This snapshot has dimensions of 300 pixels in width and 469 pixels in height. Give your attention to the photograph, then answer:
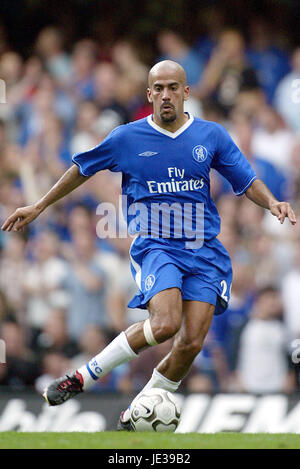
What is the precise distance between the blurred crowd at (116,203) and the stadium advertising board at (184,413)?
1.05 feet

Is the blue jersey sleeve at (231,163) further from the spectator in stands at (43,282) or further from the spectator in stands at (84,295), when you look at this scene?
the spectator in stands at (43,282)

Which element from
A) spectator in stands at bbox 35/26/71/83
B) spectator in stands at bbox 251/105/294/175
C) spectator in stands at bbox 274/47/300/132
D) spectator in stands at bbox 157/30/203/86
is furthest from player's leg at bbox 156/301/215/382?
spectator in stands at bbox 35/26/71/83

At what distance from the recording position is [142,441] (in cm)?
577

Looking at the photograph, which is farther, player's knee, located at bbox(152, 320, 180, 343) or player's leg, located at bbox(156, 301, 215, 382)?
player's leg, located at bbox(156, 301, 215, 382)

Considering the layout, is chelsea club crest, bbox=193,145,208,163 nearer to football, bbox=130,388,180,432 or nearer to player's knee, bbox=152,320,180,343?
player's knee, bbox=152,320,180,343

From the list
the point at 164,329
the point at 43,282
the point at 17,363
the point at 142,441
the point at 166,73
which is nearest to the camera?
the point at 142,441

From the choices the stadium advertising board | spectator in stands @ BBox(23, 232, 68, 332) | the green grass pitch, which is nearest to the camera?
the green grass pitch

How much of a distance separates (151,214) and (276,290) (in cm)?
399

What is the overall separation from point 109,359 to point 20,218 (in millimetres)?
1326

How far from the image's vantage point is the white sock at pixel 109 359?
6832mm

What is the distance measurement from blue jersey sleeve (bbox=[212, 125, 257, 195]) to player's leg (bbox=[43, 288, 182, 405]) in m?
1.14

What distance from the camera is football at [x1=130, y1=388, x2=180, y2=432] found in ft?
22.0

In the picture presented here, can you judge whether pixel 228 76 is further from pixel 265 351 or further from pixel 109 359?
pixel 109 359

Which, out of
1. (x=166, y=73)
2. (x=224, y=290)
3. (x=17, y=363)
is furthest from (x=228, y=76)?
(x=224, y=290)
